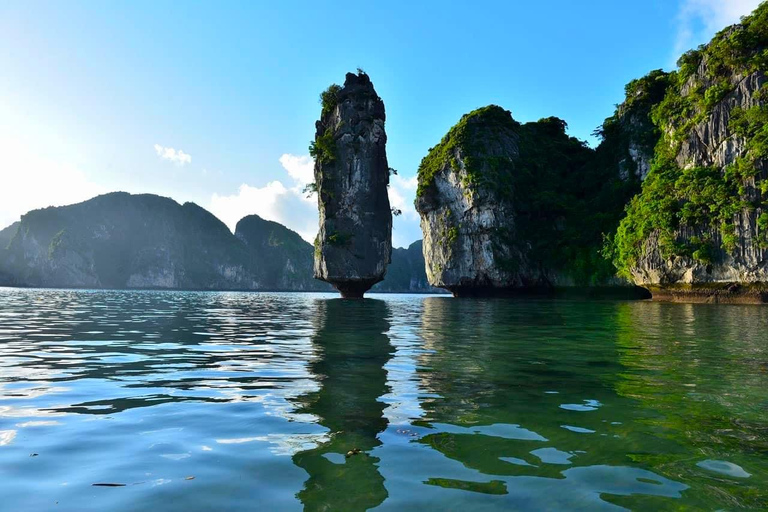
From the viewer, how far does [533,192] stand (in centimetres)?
6153

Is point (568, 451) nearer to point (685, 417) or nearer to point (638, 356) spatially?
point (685, 417)

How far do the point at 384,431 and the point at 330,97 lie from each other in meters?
66.2

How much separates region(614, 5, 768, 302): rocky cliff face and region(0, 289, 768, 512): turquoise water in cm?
3308

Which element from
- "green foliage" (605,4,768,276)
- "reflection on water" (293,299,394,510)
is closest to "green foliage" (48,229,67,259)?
"green foliage" (605,4,768,276)

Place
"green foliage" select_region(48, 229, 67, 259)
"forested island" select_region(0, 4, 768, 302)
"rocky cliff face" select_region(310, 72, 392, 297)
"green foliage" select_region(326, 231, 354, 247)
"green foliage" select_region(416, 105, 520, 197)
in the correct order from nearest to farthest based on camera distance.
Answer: "forested island" select_region(0, 4, 768, 302) → "green foliage" select_region(416, 105, 520, 197) → "green foliage" select_region(326, 231, 354, 247) → "rocky cliff face" select_region(310, 72, 392, 297) → "green foliage" select_region(48, 229, 67, 259)

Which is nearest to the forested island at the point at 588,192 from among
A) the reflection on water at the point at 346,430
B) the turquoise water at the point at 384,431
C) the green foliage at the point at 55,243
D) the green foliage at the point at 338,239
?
the green foliage at the point at 338,239

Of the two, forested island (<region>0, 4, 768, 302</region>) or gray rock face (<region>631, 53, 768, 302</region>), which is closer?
gray rock face (<region>631, 53, 768, 302</region>)

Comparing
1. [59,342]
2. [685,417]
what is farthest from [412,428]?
[59,342]

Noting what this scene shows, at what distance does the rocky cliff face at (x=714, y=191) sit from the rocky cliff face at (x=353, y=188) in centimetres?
3074

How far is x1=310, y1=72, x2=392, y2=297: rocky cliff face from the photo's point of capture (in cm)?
6284

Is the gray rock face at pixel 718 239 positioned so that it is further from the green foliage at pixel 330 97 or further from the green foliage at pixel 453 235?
the green foliage at pixel 330 97

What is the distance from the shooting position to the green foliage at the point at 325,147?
211ft

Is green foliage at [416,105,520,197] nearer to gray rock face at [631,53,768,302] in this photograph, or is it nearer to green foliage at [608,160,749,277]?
green foliage at [608,160,749,277]

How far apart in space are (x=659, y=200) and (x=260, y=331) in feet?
130
